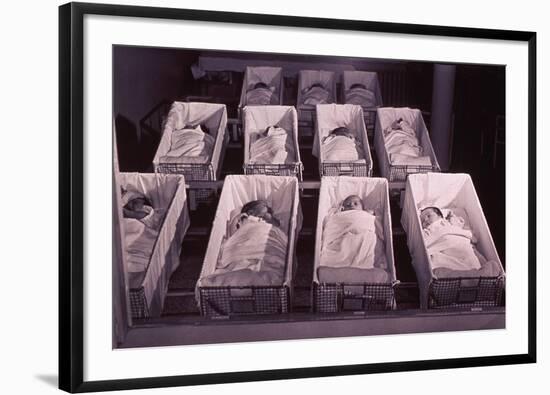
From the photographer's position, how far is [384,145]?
2703 mm

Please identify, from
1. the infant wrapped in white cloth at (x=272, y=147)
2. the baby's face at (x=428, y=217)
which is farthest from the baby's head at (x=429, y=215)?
the infant wrapped in white cloth at (x=272, y=147)

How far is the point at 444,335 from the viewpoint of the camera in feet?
8.71

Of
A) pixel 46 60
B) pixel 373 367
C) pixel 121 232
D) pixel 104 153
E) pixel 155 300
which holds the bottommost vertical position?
pixel 373 367

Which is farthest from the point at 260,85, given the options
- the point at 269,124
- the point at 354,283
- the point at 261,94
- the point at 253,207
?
the point at 354,283

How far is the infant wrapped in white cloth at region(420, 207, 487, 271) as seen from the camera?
2.67m

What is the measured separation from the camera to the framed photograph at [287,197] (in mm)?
2297

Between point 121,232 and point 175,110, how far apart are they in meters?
0.42

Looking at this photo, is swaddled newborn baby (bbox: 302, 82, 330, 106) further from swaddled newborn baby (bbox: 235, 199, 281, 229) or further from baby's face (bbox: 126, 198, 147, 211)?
baby's face (bbox: 126, 198, 147, 211)

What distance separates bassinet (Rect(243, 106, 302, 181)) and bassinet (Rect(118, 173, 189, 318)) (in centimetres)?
24

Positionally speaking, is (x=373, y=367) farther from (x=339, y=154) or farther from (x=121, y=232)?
(x=121, y=232)

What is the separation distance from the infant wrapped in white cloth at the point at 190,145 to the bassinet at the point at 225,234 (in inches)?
4.5

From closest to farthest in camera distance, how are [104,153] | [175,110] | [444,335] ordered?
1. [104,153]
2. [175,110]
3. [444,335]

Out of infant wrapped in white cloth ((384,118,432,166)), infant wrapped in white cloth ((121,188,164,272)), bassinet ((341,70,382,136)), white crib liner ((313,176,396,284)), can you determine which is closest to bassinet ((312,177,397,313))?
white crib liner ((313,176,396,284))

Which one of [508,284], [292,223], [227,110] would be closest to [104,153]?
[227,110]
